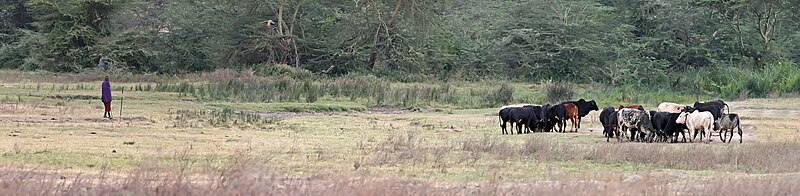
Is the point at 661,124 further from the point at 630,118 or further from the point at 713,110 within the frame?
the point at 713,110

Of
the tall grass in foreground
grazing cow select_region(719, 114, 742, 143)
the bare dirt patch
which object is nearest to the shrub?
the bare dirt patch

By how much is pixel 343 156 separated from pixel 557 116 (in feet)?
29.1

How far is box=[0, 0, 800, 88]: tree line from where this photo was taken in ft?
181

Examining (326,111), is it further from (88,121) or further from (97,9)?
(97,9)

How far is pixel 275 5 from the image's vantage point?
55.2 meters

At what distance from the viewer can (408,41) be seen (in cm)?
5553

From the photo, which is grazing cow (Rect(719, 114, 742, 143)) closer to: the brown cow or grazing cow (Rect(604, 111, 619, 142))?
grazing cow (Rect(604, 111, 619, 142))

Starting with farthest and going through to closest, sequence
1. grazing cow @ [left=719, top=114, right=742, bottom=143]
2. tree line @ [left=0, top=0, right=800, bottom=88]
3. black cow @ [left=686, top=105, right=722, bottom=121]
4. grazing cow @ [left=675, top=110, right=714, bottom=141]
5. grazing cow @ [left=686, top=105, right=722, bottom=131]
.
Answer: tree line @ [left=0, top=0, right=800, bottom=88] < black cow @ [left=686, top=105, right=722, bottom=121] < grazing cow @ [left=686, top=105, right=722, bottom=131] < grazing cow @ [left=719, top=114, right=742, bottom=143] < grazing cow @ [left=675, top=110, right=714, bottom=141]

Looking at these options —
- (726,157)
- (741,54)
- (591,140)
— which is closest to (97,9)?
(741,54)

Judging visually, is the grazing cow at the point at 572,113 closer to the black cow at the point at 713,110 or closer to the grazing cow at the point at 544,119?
the grazing cow at the point at 544,119

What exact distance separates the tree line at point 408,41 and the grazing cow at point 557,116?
27.4 m

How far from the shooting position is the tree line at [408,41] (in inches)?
2167

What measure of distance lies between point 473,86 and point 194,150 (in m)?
31.9

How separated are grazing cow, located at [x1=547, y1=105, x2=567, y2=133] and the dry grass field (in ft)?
2.09
